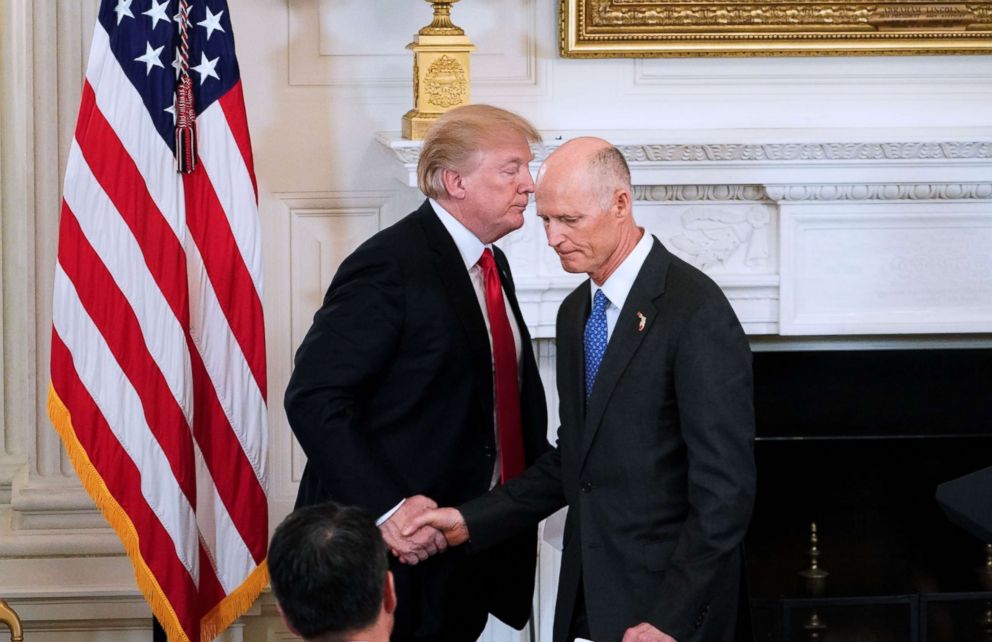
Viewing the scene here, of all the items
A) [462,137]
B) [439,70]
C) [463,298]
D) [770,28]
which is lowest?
[463,298]

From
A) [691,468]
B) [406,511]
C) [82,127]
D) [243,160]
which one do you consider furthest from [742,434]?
[82,127]

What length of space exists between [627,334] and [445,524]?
643 millimetres

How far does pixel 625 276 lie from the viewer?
9.14 feet

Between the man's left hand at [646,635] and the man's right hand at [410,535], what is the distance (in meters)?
0.58

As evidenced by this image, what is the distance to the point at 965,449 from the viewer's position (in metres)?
4.68

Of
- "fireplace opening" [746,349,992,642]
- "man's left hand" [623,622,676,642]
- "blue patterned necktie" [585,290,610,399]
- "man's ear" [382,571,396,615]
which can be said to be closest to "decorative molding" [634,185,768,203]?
"fireplace opening" [746,349,992,642]

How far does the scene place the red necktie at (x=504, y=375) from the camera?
3215 millimetres

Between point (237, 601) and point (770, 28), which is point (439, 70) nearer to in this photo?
point (770, 28)

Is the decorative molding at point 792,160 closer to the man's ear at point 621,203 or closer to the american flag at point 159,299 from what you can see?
the american flag at point 159,299

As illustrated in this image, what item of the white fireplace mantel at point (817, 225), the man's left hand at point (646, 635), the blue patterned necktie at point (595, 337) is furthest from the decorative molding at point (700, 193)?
the man's left hand at point (646, 635)

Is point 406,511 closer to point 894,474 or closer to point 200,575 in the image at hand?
point 200,575

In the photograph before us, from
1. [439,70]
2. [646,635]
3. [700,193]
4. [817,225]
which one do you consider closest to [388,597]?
[646,635]

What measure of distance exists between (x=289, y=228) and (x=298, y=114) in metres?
0.36

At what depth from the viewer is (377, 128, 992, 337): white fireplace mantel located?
4141mm
